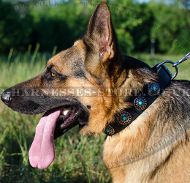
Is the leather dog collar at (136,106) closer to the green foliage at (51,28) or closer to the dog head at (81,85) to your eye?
the dog head at (81,85)

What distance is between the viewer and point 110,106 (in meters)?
3.66

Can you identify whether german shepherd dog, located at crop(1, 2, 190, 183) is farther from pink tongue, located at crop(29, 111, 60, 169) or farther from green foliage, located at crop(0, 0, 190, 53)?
green foliage, located at crop(0, 0, 190, 53)

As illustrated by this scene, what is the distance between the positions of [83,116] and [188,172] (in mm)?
1012

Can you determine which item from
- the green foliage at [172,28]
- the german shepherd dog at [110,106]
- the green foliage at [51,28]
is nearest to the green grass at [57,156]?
the green foliage at [172,28]

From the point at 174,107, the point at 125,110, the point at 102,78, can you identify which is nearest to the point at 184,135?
the point at 174,107

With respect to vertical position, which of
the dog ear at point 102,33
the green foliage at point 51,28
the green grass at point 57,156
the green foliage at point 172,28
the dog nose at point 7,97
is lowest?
the green grass at point 57,156

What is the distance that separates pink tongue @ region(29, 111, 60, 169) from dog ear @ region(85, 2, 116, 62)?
717 mm

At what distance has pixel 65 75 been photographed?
386 cm

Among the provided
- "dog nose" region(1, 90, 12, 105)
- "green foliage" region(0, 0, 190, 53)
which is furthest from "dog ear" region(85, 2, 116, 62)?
"green foliage" region(0, 0, 190, 53)

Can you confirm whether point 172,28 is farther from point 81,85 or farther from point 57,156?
point 81,85

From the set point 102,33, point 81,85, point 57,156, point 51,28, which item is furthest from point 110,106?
A: point 51,28

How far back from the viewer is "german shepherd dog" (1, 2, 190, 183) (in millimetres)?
3533

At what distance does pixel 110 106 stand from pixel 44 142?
2.35ft

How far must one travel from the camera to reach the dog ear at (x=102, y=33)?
345 centimetres
